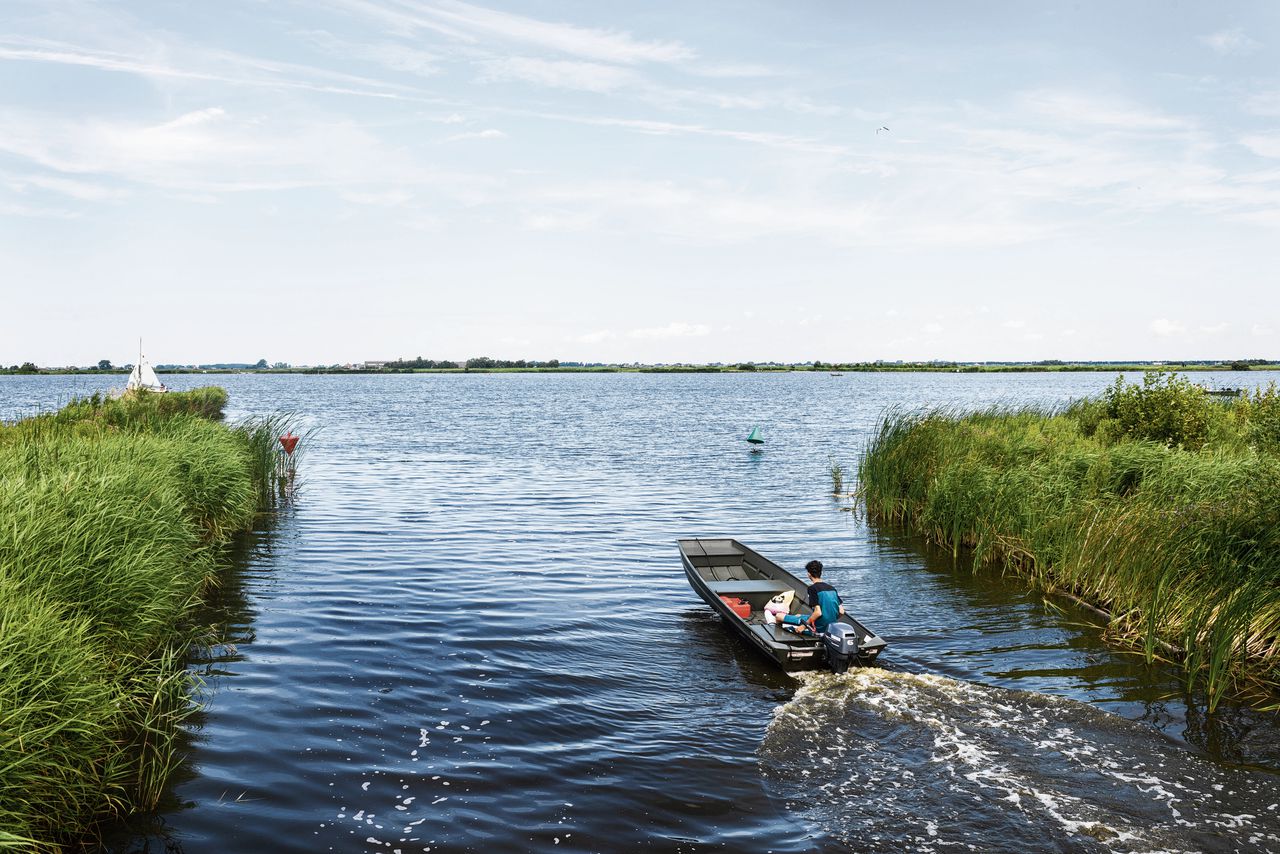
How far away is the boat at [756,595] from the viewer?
45.8 feet

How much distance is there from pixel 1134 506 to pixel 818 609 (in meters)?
7.62

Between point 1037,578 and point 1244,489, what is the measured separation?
5911mm

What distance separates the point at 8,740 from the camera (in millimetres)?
7301

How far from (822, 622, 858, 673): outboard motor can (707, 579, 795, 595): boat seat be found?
11.7ft

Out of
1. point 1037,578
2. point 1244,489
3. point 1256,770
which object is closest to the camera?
point 1256,770

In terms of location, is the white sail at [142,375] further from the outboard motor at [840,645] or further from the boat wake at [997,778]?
the boat wake at [997,778]

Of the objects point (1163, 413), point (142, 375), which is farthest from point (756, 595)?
point (142, 375)

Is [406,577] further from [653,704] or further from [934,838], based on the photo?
[934,838]

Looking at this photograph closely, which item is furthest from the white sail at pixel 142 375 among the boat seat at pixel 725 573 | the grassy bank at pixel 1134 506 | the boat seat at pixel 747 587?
the boat seat at pixel 747 587

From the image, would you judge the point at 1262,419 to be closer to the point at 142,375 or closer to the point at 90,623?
the point at 90,623

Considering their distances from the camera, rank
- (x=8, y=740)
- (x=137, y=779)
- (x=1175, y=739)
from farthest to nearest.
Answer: (x=1175, y=739), (x=137, y=779), (x=8, y=740)

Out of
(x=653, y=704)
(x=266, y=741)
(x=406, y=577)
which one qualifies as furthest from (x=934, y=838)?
(x=406, y=577)

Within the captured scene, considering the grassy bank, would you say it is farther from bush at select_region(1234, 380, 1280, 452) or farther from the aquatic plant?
the aquatic plant

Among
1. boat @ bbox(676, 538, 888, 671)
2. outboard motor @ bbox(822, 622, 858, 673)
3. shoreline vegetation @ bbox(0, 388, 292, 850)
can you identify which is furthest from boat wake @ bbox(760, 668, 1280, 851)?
shoreline vegetation @ bbox(0, 388, 292, 850)
